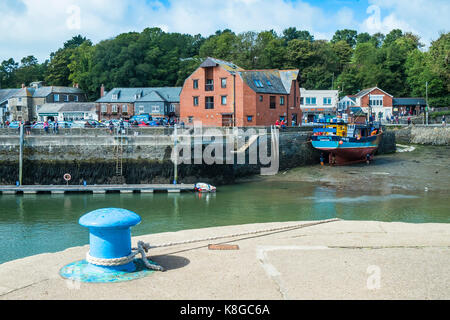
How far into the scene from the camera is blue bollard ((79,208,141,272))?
22.5ft

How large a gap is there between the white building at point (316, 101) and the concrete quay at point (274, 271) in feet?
184

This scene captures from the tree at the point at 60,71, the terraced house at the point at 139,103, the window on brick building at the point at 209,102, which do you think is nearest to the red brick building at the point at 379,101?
the terraced house at the point at 139,103

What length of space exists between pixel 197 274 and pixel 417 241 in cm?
515

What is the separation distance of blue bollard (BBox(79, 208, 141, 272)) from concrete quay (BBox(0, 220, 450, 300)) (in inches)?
20.3

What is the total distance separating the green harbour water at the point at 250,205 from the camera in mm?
17391

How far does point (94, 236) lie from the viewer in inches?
275

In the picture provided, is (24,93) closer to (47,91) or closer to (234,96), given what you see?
(47,91)

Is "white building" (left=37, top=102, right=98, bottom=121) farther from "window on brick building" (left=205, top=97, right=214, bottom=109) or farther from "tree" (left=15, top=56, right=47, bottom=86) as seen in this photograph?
"tree" (left=15, top=56, right=47, bottom=86)

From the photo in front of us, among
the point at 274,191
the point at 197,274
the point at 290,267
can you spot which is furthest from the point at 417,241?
the point at 274,191

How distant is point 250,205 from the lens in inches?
877

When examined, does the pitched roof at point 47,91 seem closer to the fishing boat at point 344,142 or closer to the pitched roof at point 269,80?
the pitched roof at point 269,80

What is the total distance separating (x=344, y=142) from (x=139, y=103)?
3154 centimetres

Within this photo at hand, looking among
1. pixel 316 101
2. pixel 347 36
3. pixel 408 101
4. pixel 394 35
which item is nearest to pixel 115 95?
pixel 316 101

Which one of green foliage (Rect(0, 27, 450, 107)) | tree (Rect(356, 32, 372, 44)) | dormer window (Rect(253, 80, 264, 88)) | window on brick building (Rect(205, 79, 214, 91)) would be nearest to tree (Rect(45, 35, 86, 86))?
green foliage (Rect(0, 27, 450, 107))
